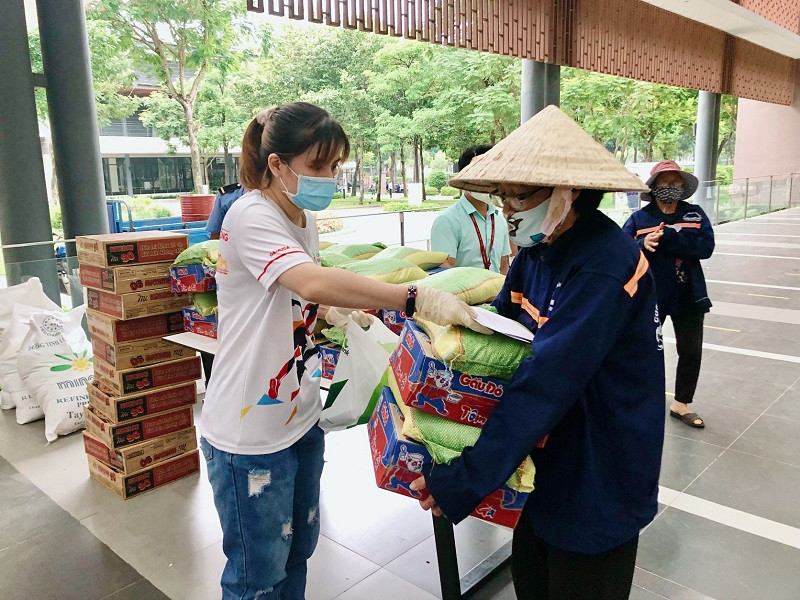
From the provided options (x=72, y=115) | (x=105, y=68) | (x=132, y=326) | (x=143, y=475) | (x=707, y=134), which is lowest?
(x=143, y=475)

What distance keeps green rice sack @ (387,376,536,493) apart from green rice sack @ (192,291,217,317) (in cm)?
184

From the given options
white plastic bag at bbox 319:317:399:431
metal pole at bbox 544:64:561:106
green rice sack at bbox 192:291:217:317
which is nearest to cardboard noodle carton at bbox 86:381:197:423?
green rice sack at bbox 192:291:217:317

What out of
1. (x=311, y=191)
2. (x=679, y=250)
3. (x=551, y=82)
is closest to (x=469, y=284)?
(x=311, y=191)

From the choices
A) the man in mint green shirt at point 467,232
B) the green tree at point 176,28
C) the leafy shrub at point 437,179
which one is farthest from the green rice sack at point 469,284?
the leafy shrub at point 437,179

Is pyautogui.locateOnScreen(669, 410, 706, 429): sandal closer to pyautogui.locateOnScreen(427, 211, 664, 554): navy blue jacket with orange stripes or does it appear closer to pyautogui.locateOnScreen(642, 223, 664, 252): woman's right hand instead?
pyautogui.locateOnScreen(642, 223, 664, 252): woman's right hand

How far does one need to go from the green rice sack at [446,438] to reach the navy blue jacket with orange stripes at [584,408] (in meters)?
0.03

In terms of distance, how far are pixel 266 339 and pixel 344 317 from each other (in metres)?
0.43

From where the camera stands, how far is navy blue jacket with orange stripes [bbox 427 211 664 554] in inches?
44.3

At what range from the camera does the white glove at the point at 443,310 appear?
1279mm

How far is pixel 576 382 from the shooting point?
1125 millimetres

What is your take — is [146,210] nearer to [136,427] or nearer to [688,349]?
[136,427]

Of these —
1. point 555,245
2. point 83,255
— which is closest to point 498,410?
point 555,245

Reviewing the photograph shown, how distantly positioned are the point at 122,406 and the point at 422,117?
1606cm

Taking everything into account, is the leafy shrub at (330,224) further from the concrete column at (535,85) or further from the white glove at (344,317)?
the white glove at (344,317)
